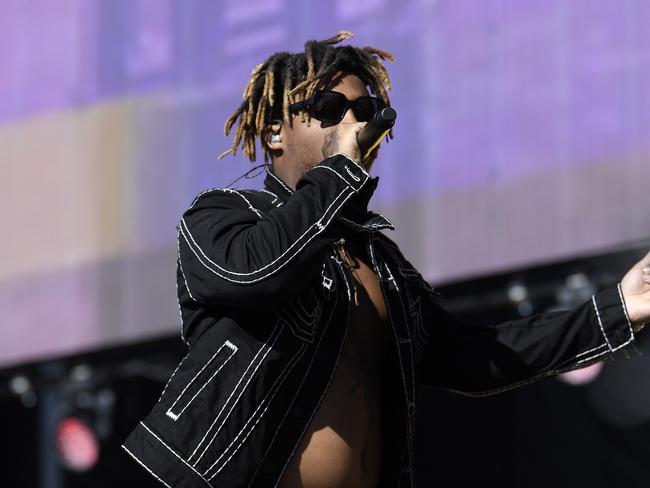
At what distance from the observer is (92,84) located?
7.59 meters

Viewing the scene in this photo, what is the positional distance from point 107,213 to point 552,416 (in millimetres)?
2824

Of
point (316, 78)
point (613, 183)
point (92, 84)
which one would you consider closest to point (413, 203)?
point (613, 183)

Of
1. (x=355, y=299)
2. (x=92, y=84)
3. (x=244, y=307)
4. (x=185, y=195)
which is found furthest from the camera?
(x=92, y=84)

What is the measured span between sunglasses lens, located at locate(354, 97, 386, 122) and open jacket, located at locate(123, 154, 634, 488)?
0.27 meters

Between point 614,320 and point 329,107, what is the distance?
33.2 inches

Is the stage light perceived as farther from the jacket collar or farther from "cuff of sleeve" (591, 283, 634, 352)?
the jacket collar

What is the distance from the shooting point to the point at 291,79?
3.13m

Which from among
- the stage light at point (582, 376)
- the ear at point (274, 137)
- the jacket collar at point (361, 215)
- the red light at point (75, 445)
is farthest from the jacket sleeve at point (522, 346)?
the red light at point (75, 445)

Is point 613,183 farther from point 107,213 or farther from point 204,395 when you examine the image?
point 204,395

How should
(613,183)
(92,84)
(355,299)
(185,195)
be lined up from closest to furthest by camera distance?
1. (355,299)
2. (613,183)
3. (185,195)
4. (92,84)

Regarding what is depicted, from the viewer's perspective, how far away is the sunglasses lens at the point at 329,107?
297 cm

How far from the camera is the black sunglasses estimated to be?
2.97 metres

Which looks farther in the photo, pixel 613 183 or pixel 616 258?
pixel 616 258

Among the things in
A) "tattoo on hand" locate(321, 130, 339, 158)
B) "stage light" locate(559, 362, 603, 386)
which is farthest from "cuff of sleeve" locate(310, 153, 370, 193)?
"stage light" locate(559, 362, 603, 386)
